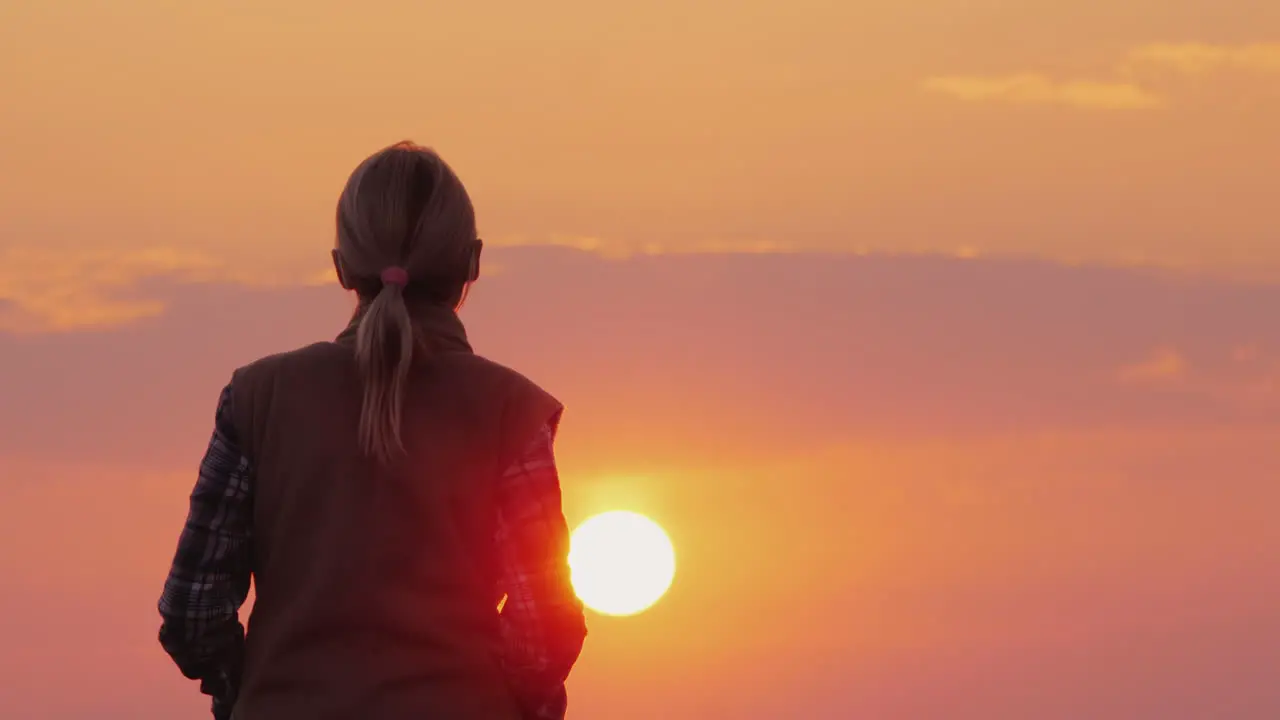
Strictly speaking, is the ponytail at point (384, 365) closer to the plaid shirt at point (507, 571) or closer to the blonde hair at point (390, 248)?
the blonde hair at point (390, 248)

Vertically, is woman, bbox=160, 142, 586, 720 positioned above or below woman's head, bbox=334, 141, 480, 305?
below

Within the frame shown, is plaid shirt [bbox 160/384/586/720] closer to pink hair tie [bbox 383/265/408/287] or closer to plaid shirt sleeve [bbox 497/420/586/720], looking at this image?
plaid shirt sleeve [bbox 497/420/586/720]

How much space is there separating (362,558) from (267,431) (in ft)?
1.51

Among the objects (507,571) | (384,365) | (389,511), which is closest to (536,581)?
(507,571)

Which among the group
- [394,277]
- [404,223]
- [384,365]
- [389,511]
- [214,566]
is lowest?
[214,566]

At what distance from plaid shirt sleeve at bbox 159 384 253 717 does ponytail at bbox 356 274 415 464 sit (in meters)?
0.41

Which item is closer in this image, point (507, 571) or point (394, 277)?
point (394, 277)

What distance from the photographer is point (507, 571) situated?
5.71 meters

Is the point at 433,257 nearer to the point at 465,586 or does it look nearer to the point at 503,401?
the point at 503,401

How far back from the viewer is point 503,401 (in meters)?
5.79

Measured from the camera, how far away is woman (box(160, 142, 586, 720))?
560 centimetres

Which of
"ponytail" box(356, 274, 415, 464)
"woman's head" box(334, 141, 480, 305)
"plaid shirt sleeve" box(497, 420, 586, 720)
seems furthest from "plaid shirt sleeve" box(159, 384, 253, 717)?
"plaid shirt sleeve" box(497, 420, 586, 720)

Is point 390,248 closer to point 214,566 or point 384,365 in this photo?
point 384,365

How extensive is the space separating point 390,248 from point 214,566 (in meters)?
1.03
